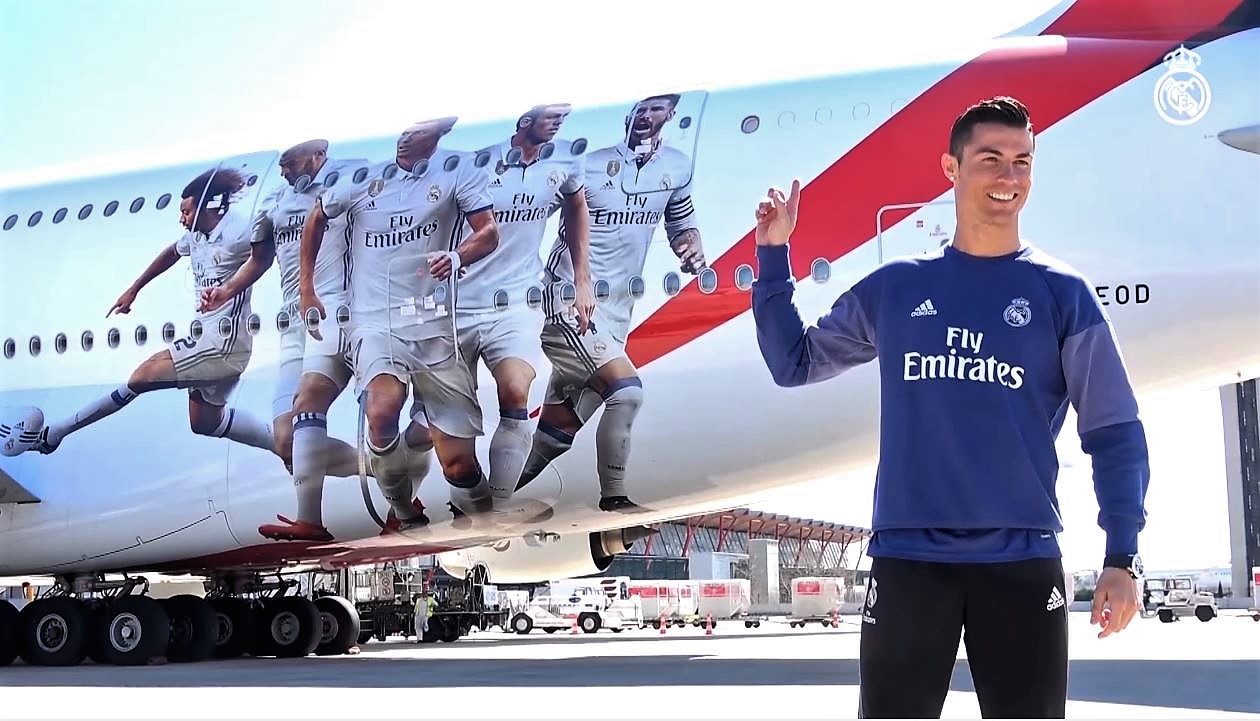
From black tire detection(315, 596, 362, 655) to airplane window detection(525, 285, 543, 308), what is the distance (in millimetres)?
6761

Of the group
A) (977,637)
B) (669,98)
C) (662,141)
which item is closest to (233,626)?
(662,141)

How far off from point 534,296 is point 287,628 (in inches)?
255

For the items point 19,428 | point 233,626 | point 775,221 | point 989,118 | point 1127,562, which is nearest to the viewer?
point 1127,562

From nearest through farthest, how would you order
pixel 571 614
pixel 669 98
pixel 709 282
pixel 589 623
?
1. pixel 709 282
2. pixel 669 98
3. pixel 589 623
4. pixel 571 614

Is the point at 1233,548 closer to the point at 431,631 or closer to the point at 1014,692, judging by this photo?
the point at 431,631

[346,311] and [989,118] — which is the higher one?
[346,311]

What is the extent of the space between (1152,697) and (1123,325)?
273cm

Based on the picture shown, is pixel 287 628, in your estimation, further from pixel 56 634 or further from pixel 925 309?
pixel 925 309

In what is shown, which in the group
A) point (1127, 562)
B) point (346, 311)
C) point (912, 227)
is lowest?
point (1127, 562)

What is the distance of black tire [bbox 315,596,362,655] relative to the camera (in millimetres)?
15633

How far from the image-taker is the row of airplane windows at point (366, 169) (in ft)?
32.4

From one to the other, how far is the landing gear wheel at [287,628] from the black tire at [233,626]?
0.14 meters

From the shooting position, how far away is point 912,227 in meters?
9.41

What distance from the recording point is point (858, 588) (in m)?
A: 51.2
